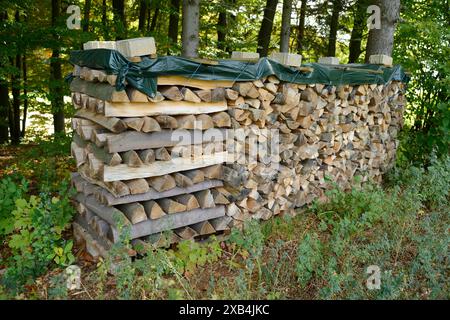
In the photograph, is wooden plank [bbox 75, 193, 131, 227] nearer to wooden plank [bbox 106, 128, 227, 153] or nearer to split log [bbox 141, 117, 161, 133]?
wooden plank [bbox 106, 128, 227, 153]

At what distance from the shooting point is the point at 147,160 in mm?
3623

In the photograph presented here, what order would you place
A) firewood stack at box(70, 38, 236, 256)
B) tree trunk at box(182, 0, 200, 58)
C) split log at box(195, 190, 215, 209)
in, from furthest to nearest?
1. tree trunk at box(182, 0, 200, 58)
2. split log at box(195, 190, 215, 209)
3. firewood stack at box(70, 38, 236, 256)

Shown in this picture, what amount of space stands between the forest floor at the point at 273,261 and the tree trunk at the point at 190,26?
3.36m

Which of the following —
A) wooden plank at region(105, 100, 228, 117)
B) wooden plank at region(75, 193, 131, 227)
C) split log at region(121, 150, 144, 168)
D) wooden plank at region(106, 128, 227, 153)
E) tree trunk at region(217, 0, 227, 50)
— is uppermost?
tree trunk at region(217, 0, 227, 50)

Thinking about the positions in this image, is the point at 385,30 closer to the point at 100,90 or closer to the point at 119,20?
the point at 119,20

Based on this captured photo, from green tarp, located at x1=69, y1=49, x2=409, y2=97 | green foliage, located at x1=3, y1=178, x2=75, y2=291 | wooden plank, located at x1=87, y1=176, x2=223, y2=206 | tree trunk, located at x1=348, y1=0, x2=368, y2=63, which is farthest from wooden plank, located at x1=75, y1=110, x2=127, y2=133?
tree trunk, located at x1=348, y1=0, x2=368, y2=63

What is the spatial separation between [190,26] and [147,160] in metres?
3.69

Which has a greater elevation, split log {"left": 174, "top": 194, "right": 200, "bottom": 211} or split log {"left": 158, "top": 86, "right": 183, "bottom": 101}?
split log {"left": 158, "top": 86, "right": 183, "bottom": 101}

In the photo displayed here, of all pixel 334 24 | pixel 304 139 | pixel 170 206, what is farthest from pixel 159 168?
pixel 334 24

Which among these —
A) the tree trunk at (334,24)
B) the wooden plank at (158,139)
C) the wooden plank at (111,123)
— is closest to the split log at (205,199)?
the wooden plank at (158,139)

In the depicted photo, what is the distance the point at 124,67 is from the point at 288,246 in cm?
256

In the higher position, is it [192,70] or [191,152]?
[192,70]

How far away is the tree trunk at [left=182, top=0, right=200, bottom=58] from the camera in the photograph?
6.39 meters
